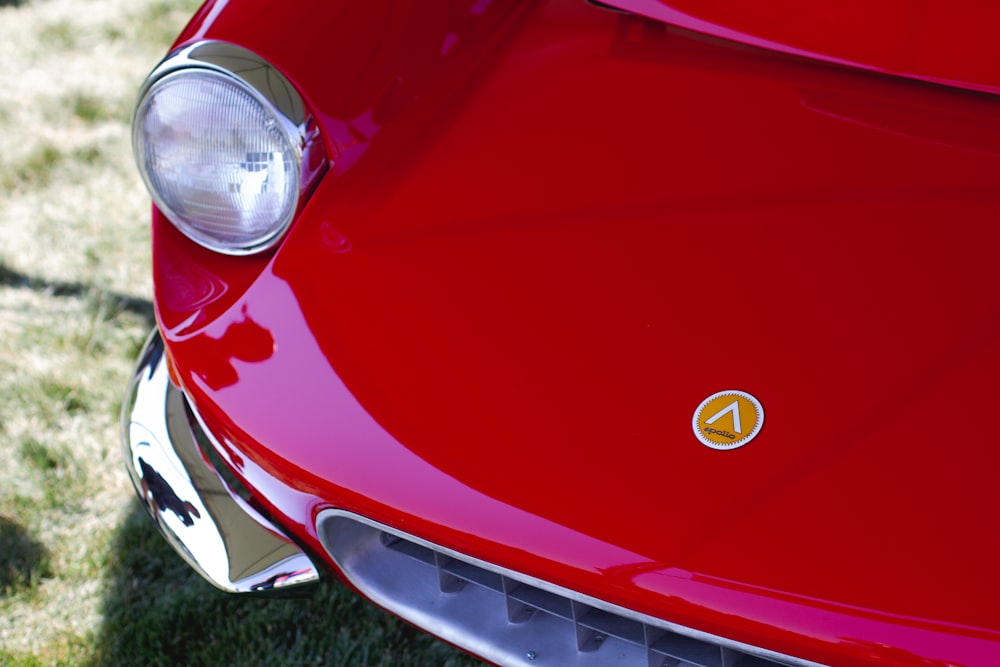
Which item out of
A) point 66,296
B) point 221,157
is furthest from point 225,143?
point 66,296

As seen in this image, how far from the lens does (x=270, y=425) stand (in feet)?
3.28

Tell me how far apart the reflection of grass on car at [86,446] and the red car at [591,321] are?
31 cm

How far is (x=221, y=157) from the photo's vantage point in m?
1.14

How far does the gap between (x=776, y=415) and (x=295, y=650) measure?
0.81 m

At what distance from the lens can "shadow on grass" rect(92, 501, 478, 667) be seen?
1352 mm

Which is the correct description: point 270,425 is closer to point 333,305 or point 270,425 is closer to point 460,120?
point 333,305

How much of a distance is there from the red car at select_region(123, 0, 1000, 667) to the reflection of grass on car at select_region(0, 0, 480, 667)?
0.31 meters

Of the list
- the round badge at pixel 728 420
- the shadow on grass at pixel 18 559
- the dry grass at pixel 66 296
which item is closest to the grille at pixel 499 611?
the round badge at pixel 728 420

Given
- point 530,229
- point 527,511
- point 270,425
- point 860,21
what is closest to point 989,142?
point 860,21

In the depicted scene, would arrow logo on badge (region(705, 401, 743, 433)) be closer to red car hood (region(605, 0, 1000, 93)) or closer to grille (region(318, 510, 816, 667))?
grille (region(318, 510, 816, 667))

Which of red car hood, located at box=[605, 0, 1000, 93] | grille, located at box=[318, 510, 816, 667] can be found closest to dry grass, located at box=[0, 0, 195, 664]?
grille, located at box=[318, 510, 816, 667]

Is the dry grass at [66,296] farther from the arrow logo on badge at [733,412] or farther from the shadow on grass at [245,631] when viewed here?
the arrow logo on badge at [733,412]

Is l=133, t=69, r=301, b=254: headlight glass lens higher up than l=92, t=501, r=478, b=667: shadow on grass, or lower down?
higher up

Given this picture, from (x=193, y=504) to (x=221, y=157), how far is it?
1.34ft
